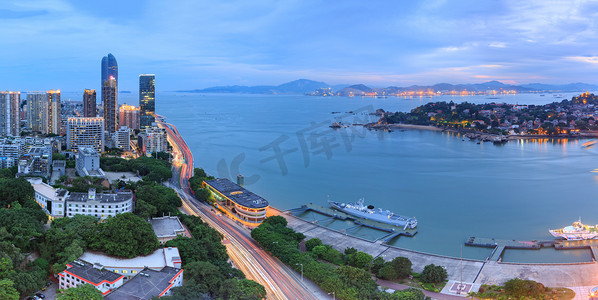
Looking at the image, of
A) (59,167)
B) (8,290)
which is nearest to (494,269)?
(8,290)

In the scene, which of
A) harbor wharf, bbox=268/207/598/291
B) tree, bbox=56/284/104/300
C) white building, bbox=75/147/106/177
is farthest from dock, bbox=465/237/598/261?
white building, bbox=75/147/106/177

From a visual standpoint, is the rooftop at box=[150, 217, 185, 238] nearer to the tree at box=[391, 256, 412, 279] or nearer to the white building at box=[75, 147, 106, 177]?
the tree at box=[391, 256, 412, 279]

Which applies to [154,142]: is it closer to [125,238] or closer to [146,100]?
[146,100]

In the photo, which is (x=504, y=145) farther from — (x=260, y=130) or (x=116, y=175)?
(x=116, y=175)

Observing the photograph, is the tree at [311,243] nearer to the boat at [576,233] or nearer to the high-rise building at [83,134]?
the boat at [576,233]

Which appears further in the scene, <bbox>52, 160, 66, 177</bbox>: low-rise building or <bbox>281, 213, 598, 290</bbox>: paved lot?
<bbox>52, 160, 66, 177</bbox>: low-rise building

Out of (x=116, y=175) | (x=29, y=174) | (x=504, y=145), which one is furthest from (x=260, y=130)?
(x=29, y=174)

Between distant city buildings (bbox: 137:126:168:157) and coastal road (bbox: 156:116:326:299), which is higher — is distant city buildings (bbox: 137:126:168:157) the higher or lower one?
the higher one
